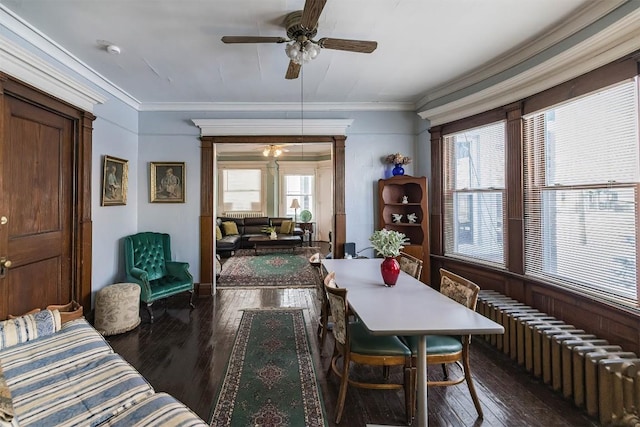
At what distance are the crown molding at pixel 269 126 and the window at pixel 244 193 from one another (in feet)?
17.1

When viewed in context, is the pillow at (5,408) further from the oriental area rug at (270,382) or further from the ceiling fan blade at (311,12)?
the ceiling fan blade at (311,12)

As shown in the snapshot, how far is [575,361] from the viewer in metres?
2.08

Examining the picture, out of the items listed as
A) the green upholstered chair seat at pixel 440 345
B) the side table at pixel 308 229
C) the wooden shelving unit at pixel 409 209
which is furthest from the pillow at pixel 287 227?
the green upholstered chair seat at pixel 440 345

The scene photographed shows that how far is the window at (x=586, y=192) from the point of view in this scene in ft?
7.23

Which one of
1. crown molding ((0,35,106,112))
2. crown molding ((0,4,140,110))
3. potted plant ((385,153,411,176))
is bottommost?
potted plant ((385,153,411,176))

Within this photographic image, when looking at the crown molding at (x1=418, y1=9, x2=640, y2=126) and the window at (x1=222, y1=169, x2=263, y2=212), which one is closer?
the crown molding at (x1=418, y1=9, x2=640, y2=126)

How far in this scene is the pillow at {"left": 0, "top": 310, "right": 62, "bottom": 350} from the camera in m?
1.95

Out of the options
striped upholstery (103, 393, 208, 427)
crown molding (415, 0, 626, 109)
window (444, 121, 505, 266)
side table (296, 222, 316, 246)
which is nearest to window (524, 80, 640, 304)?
window (444, 121, 505, 266)

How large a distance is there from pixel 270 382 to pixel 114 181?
3279mm

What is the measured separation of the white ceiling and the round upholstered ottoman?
248 cm

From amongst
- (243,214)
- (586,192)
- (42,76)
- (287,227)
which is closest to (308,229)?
(287,227)

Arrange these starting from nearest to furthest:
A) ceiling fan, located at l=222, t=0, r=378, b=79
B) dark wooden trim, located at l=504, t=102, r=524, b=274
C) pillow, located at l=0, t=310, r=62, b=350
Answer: pillow, located at l=0, t=310, r=62, b=350, ceiling fan, located at l=222, t=0, r=378, b=79, dark wooden trim, located at l=504, t=102, r=524, b=274

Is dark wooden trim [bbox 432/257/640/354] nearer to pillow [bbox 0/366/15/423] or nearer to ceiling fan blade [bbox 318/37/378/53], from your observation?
ceiling fan blade [bbox 318/37/378/53]

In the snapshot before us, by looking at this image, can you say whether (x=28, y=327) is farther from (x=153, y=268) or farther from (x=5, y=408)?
(x=153, y=268)
